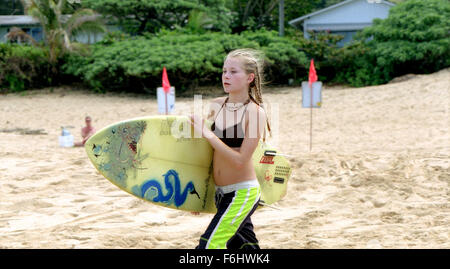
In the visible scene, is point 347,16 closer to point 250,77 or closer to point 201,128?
point 250,77

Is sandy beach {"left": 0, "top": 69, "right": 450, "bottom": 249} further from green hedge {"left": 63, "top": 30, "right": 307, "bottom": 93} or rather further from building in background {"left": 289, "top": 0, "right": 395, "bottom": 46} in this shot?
building in background {"left": 289, "top": 0, "right": 395, "bottom": 46}

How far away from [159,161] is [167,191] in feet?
0.63

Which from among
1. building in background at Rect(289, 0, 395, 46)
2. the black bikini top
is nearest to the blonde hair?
the black bikini top

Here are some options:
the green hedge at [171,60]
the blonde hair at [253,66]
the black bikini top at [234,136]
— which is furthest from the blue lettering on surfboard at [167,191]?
the green hedge at [171,60]

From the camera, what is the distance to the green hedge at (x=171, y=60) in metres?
15.0

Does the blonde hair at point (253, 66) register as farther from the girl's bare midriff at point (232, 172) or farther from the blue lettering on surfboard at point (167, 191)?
the blue lettering on surfboard at point (167, 191)

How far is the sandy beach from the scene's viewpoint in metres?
3.75

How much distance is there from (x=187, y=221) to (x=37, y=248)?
136cm

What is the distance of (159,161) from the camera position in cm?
291

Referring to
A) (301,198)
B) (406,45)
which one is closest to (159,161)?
(301,198)

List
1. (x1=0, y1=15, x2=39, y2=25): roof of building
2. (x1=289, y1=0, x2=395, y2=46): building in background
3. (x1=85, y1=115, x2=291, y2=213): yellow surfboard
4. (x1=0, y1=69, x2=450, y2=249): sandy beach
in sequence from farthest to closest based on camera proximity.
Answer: (x1=0, y1=15, x2=39, y2=25): roof of building → (x1=289, y1=0, x2=395, y2=46): building in background → (x1=0, y1=69, x2=450, y2=249): sandy beach → (x1=85, y1=115, x2=291, y2=213): yellow surfboard

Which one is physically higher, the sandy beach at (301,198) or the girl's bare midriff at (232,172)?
the girl's bare midriff at (232,172)

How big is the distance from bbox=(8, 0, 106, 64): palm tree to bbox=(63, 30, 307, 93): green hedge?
1.64 feet

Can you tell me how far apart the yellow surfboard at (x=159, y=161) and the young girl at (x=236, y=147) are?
0.31m
